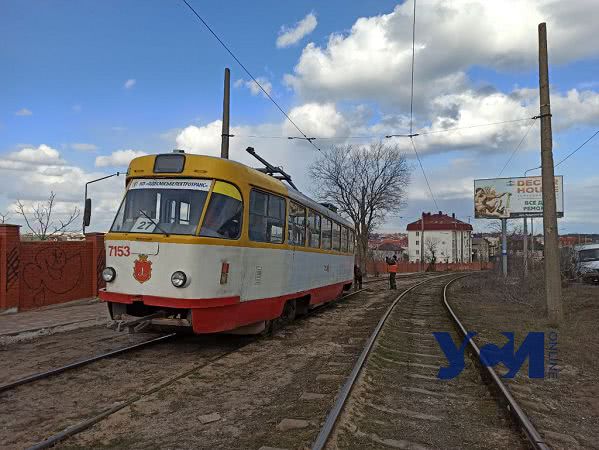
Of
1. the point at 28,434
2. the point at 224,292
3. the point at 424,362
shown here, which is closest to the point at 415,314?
the point at 424,362

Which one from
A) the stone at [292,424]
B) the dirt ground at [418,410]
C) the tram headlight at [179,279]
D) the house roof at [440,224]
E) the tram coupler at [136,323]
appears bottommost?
the dirt ground at [418,410]

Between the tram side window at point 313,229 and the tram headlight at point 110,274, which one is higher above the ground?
the tram side window at point 313,229

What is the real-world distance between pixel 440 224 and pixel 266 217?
4408 inches

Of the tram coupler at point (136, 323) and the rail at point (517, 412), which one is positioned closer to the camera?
the rail at point (517, 412)

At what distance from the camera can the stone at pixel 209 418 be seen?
5017mm

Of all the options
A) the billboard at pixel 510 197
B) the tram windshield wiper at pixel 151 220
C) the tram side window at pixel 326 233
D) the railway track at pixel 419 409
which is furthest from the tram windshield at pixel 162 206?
the billboard at pixel 510 197

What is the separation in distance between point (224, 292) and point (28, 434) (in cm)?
334

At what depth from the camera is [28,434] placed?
15.1 ft

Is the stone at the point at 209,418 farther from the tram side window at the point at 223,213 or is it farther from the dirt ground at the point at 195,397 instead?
the tram side window at the point at 223,213

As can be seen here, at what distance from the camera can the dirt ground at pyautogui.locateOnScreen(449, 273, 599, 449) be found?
5023 millimetres

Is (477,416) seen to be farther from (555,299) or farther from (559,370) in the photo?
(555,299)
